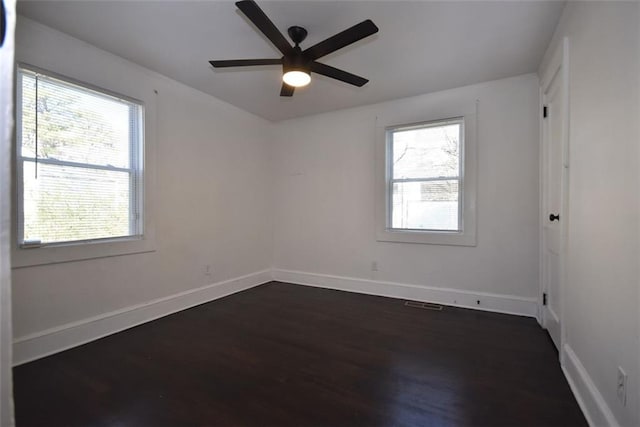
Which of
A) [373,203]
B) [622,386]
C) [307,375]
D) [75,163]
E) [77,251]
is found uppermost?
[75,163]

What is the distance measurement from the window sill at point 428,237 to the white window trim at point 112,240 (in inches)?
106

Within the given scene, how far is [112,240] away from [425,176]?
3444 millimetres

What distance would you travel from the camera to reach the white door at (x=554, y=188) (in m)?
2.16

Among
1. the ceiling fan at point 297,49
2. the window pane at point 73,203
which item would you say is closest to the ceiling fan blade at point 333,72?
the ceiling fan at point 297,49

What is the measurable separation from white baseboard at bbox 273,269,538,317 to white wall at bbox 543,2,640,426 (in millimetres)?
1184

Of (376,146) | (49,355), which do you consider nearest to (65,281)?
(49,355)

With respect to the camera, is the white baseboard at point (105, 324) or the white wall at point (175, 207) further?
the white wall at point (175, 207)

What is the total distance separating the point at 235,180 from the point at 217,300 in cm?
159

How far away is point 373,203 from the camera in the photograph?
4.03 meters

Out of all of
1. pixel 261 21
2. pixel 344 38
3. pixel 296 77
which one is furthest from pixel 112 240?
pixel 344 38

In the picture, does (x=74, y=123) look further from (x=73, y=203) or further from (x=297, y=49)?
(x=297, y=49)

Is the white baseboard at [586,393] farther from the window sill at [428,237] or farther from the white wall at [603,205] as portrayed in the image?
the window sill at [428,237]

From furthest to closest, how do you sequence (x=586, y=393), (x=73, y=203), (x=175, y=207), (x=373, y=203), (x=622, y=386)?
(x=373, y=203) < (x=175, y=207) < (x=73, y=203) < (x=586, y=393) < (x=622, y=386)

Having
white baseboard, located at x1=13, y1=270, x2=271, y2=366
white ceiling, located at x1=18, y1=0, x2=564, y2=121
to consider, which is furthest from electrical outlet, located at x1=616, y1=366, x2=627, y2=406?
white baseboard, located at x1=13, y1=270, x2=271, y2=366
